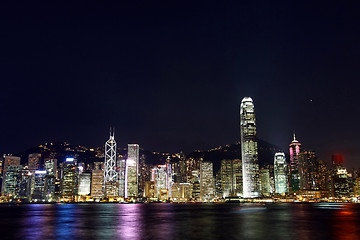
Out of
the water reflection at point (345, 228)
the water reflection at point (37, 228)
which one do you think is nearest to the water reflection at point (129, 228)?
the water reflection at point (37, 228)

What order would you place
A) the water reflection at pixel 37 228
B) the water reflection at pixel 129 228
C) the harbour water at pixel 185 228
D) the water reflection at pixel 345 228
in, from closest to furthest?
1. the water reflection at pixel 129 228
2. the water reflection at pixel 345 228
3. the harbour water at pixel 185 228
4. the water reflection at pixel 37 228

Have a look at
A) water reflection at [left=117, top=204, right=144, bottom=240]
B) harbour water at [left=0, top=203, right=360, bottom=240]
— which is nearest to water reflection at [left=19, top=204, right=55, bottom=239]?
harbour water at [left=0, top=203, right=360, bottom=240]

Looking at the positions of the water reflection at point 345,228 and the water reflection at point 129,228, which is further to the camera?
the water reflection at point 345,228

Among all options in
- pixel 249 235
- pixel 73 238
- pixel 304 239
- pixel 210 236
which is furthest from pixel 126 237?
pixel 304 239

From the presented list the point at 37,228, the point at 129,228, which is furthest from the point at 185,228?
the point at 37,228

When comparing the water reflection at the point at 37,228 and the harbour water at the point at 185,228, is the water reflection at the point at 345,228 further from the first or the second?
the water reflection at the point at 37,228

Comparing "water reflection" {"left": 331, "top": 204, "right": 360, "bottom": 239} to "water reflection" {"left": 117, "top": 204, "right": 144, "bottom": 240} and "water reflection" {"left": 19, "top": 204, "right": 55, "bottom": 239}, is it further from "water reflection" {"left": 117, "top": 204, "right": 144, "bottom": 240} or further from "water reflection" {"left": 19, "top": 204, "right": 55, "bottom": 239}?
"water reflection" {"left": 19, "top": 204, "right": 55, "bottom": 239}

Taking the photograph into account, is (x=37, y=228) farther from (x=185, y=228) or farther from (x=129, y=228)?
(x=185, y=228)

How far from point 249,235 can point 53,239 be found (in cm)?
2654

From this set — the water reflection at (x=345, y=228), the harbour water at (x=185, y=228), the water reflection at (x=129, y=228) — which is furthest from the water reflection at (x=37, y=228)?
the water reflection at (x=345, y=228)

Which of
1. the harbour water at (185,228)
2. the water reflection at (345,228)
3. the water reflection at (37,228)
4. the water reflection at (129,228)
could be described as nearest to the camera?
the water reflection at (129,228)

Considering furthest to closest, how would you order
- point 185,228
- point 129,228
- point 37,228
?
1. point 37,228
2. point 185,228
3. point 129,228

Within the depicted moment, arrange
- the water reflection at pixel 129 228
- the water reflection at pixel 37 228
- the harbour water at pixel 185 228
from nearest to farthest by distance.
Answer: the water reflection at pixel 129 228 → the harbour water at pixel 185 228 → the water reflection at pixel 37 228

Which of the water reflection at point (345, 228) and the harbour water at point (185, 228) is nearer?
the water reflection at point (345, 228)
